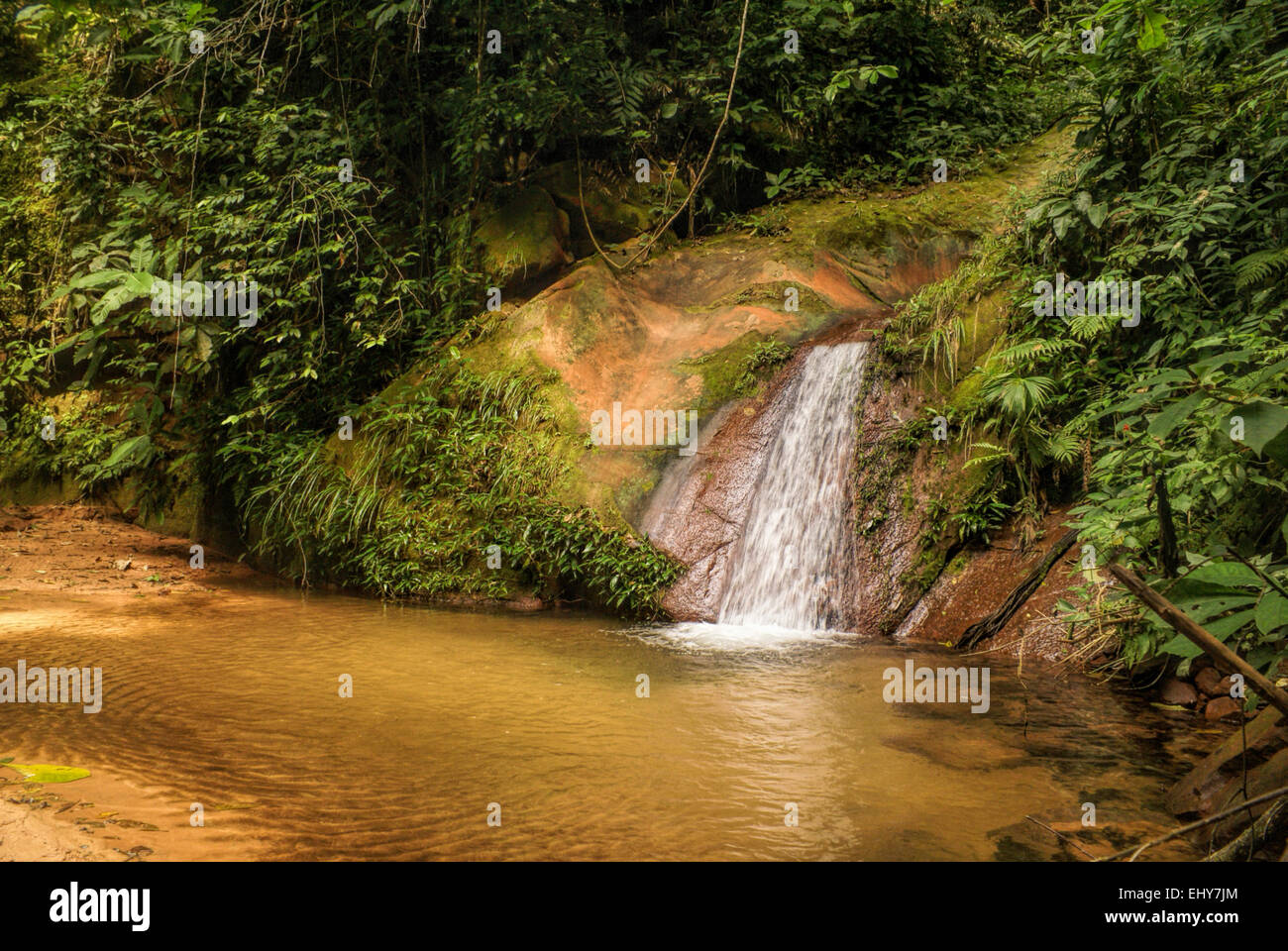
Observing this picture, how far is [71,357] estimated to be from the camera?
34.1 feet

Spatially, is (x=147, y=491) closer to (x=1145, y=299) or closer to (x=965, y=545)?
(x=965, y=545)

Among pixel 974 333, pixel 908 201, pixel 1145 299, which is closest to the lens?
pixel 1145 299

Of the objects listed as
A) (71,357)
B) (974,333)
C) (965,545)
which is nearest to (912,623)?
(965,545)

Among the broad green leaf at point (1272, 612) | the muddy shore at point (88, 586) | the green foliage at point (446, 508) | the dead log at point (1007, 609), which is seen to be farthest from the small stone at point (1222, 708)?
the muddy shore at point (88, 586)

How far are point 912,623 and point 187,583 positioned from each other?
6.26 metres

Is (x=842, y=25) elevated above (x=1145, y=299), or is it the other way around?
(x=842, y=25)

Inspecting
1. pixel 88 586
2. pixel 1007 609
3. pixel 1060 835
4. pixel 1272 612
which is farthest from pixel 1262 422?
pixel 88 586

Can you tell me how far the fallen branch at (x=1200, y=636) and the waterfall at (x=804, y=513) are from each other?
478 centimetres

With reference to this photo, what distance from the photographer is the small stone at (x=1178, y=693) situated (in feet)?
16.1

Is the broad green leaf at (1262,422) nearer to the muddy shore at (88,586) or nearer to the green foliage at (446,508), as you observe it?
the muddy shore at (88,586)

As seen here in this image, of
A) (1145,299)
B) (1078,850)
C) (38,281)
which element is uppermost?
(38,281)

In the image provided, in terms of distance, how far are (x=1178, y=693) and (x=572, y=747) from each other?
3287 mm

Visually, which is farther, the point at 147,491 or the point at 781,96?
the point at 781,96

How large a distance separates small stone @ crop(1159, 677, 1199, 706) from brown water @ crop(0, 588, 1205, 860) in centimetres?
23
